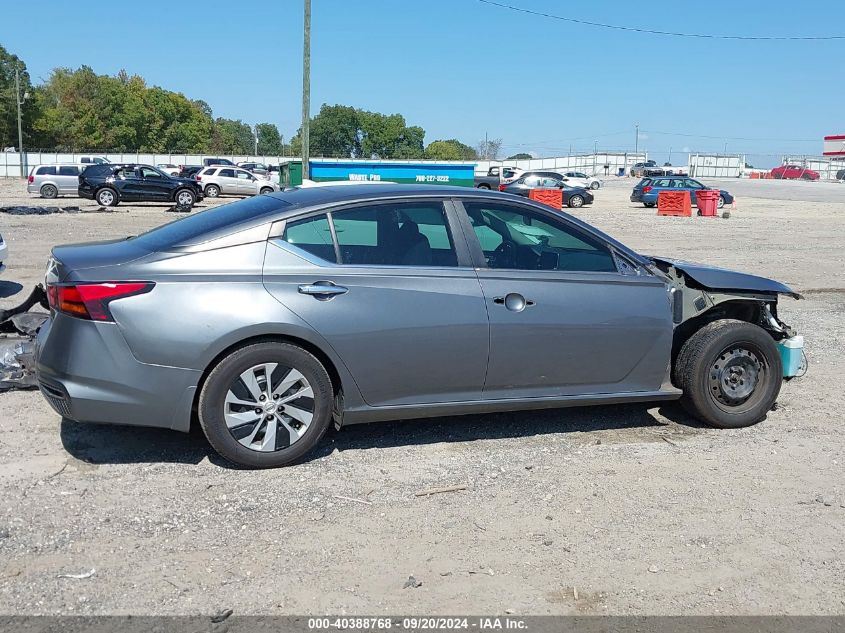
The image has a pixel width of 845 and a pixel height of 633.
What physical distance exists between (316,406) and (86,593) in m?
1.63

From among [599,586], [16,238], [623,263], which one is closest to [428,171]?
[16,238]

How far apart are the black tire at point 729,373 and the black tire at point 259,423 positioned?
2.42 metres

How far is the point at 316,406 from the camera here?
15.5ft

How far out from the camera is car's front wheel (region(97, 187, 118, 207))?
3000cm

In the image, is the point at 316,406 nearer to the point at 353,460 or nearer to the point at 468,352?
the point at 353,460

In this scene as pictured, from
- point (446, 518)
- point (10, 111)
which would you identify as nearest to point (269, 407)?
point (446, 518)

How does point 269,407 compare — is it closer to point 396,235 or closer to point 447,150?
point 396,235

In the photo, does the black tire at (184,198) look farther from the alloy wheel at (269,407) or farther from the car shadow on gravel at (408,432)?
the alloy wheel at (269,407)

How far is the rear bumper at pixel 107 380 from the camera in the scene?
442 centimetres

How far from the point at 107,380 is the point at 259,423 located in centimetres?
83

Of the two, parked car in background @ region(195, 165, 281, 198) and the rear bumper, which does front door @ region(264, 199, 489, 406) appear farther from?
parked car in background @ region(195, 165, 281, 198)

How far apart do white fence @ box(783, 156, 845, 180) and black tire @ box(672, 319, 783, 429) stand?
91732 millimetres

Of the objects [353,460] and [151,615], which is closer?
[151,615]

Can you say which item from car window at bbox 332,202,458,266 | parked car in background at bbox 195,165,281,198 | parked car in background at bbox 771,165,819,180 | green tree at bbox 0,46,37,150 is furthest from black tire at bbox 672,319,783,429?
green tree at bbox 0,46,37,150
